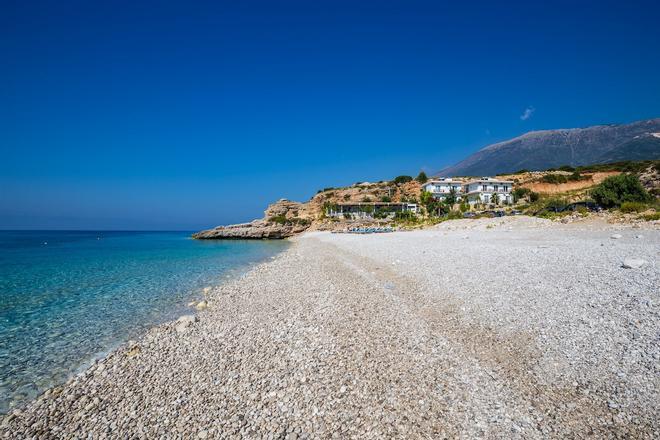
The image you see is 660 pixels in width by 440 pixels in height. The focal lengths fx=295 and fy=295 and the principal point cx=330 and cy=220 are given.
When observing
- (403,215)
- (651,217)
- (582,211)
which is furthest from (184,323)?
(403,215)

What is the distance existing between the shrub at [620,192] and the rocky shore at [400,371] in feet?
80.3

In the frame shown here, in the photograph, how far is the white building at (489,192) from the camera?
66113mm

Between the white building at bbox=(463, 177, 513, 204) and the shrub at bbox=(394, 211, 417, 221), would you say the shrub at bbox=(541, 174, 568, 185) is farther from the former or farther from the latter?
the shrub at bbox=(394, 211, 417, 221)

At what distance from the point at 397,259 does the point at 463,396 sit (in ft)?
37.8

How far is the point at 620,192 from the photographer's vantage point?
27266mm

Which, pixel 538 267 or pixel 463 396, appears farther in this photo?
pixel 538 267

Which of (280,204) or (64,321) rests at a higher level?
(280,204)

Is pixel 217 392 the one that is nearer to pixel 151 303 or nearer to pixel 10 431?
pixel 10 431

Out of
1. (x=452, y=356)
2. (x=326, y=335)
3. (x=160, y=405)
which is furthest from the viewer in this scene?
(x=326, y=335)

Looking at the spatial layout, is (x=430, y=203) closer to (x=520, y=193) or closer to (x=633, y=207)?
(x=520, y=193)

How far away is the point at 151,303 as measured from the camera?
1162 centimetres

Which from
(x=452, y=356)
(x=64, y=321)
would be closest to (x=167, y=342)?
(x=64, y=321)

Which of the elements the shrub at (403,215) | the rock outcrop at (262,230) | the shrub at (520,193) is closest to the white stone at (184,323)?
the rock outcrop at (262,230)

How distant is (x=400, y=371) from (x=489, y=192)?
73.4 meters
